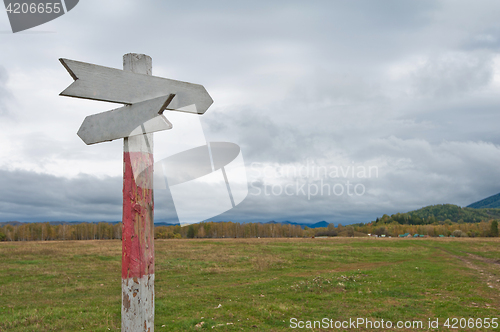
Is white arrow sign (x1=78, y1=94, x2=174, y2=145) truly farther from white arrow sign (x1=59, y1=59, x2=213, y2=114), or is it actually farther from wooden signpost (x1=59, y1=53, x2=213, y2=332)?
white arrow sign (x1=59, y1=59, x2=213, y2=114)

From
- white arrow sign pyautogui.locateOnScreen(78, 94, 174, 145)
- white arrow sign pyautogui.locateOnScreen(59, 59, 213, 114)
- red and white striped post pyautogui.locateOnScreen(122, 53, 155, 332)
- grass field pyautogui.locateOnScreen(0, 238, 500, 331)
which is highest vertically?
white arrow sign pyautogui.locateOnScreen(59, 59, 213, 114)

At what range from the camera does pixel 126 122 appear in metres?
3.33

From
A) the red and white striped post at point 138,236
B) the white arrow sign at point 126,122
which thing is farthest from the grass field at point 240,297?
the white arrow sign at point 126,122

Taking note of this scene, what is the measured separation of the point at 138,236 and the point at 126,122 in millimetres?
1179

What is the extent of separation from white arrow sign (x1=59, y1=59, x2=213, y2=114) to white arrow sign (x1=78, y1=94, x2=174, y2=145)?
5.6 inches

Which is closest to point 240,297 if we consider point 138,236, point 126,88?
point 138,236

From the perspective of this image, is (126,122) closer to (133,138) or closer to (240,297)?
(133,138)

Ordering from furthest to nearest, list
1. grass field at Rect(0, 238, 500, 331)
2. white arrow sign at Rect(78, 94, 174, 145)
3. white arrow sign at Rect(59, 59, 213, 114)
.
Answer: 1. grass field at Rect(0, 238, 500, 331)
2. white arrow sign at Rect(78, 94, 174, 145)
3. white arrow sign at Rect(59, 59, 213, 114)

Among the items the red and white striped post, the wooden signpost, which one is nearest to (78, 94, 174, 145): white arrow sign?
the wooden signpost

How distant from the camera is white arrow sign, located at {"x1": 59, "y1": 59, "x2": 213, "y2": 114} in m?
3.13

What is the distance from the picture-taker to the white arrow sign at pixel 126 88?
10.3 ft

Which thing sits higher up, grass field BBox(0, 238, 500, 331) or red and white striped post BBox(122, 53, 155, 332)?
red and white striped post BBox(122, 53, 155, 332)

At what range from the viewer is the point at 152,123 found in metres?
3.25

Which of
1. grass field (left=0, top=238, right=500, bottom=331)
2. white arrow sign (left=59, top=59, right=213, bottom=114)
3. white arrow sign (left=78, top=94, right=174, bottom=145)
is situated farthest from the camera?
grass field (left=0, top=238, right=500, bottom=331)
